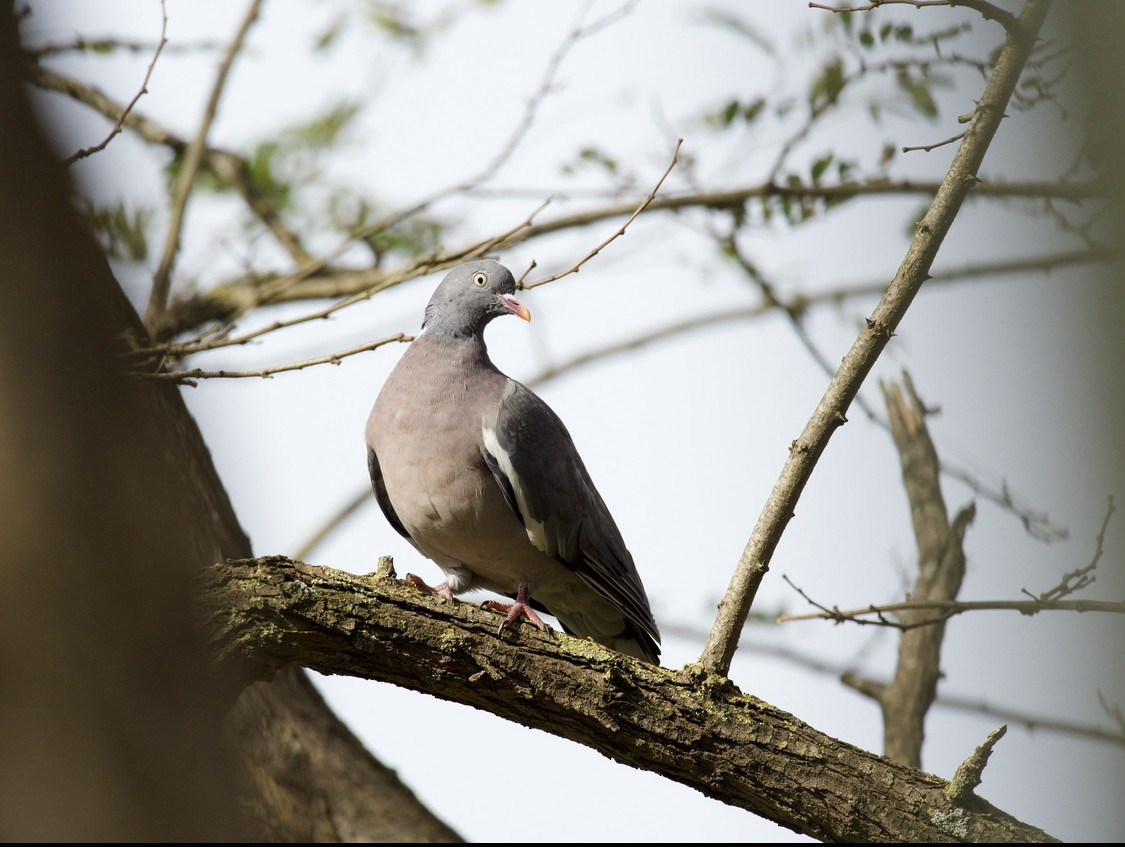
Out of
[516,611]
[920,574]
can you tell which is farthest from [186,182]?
[920,574]

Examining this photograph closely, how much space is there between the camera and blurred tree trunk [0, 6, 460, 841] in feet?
4.69

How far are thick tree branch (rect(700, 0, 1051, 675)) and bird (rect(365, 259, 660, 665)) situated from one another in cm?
77

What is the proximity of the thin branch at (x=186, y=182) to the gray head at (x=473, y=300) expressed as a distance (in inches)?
55.8

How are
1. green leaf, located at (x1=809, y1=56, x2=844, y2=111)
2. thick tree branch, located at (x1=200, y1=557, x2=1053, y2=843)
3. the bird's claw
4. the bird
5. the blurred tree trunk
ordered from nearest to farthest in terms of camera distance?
the blurred tree trunk → thick tree branch, located at (x1=200, y1=557, x2=1053, y2=843) → the bird's claw → the bird → green leaf, located at (x1=809, y1=56, x2=844, y2=111)

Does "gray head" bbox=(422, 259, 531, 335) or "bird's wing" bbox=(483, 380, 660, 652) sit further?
"gray head" bbox=(422, 259, 531, 335)

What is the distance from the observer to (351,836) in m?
4.96

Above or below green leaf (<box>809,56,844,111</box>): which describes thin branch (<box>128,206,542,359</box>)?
below

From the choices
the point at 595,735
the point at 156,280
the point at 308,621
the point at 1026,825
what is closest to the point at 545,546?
the point at 595,735

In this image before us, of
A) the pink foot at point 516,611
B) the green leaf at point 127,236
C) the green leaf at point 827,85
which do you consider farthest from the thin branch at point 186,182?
→ the green leaf at point 827,85

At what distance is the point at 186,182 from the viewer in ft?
17.2

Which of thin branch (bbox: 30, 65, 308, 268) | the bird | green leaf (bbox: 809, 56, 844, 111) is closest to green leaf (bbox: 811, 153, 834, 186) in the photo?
green leaf (bbox: 809, 56, 844, 111)

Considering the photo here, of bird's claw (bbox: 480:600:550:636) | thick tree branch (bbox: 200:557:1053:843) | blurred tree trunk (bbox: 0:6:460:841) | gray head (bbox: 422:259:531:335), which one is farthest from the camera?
gray head (bbox: 422:259:531:335)

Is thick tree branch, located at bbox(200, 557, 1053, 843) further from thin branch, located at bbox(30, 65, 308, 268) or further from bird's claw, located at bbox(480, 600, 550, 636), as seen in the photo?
thin branch, located at bbox(30, 65, 308, 268)

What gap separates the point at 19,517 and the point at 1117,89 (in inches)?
74.2
